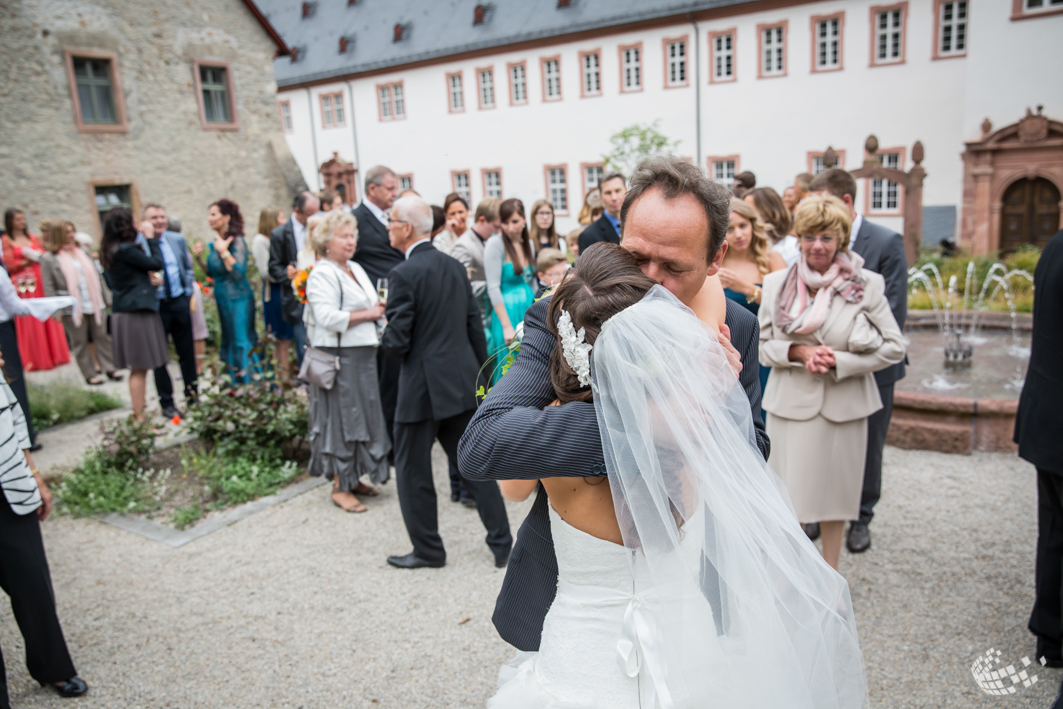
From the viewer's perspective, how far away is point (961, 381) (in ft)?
23.1

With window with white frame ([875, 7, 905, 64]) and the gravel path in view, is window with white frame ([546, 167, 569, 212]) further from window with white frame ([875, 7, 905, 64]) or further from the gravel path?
the gravel path

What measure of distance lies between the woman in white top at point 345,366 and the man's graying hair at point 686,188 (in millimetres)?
3582

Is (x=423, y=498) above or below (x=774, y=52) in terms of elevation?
below

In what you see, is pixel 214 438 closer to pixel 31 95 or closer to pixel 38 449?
pixel 38 449

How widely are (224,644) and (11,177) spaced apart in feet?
50.7

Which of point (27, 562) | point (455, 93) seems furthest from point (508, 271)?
point (455, 93)

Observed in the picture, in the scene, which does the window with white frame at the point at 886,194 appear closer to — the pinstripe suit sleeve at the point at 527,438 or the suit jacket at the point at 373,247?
the suit jacket at the point at 373,247

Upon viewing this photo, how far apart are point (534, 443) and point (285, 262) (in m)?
7.54

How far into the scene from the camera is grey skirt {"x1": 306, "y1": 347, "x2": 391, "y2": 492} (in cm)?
544

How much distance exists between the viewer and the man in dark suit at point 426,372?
14.5 feet

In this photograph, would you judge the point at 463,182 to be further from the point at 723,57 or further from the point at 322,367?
the point at 322,367

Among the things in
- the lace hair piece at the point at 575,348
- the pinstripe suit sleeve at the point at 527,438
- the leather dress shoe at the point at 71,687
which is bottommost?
the leather dress shoe at the point at 71,687

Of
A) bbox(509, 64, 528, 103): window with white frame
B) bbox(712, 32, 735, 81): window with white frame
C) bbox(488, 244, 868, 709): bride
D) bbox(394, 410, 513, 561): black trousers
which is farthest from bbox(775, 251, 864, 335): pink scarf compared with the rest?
bbox(509, 64, 528, 103): window with white frame

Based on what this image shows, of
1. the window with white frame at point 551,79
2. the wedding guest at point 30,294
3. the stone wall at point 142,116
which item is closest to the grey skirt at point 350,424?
the wedding guest at point 30,294
